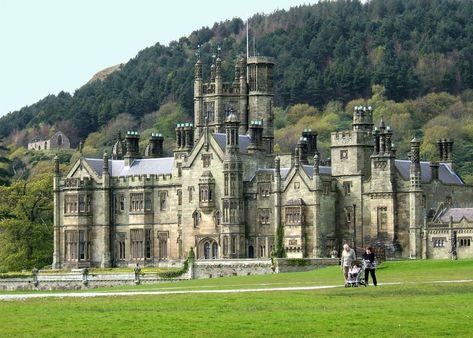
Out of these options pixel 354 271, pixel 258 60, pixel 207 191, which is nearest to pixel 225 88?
pixel 258 60

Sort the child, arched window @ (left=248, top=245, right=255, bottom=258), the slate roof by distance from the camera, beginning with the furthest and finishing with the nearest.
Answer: arched window @ (left=248, top=245, right=255, bottom=258), the slate roof, the child

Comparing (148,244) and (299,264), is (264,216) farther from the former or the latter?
(299,264)

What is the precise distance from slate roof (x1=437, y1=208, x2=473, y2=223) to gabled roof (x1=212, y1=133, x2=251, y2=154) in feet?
55.2

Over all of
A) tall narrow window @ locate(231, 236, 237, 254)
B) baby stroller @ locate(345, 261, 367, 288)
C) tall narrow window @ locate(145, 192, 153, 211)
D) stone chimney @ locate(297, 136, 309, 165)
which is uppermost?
stone chimney @ locate(297, 136, 309, 165)

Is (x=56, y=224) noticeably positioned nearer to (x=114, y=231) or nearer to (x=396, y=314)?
(x=114, y=231)

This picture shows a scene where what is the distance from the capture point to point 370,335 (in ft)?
137

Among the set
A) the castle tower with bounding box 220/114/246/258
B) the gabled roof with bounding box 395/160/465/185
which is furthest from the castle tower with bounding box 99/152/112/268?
the gabled roof with bounding box 395/160/465/185

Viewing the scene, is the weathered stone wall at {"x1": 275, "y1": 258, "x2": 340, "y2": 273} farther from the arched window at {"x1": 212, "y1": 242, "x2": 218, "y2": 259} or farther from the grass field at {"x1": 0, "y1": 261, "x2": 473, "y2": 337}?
the grass field at {"x1": 0, "y1": 261, "x2": 473, "y2": 337}

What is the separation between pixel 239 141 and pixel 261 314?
6925 centimetres

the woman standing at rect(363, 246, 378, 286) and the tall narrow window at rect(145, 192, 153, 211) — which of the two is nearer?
the woman standing at rect(363, 246, 378, 286)

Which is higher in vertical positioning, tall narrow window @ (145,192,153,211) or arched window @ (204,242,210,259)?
tall narrow window @ (145,192,153,211)

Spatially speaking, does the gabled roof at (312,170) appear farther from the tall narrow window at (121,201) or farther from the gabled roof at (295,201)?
the tall narrow window at (121,201)

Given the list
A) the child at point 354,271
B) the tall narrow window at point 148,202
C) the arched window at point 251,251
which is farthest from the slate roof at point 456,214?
the child at point 354,271

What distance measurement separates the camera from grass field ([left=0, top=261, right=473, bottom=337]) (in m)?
42.8
